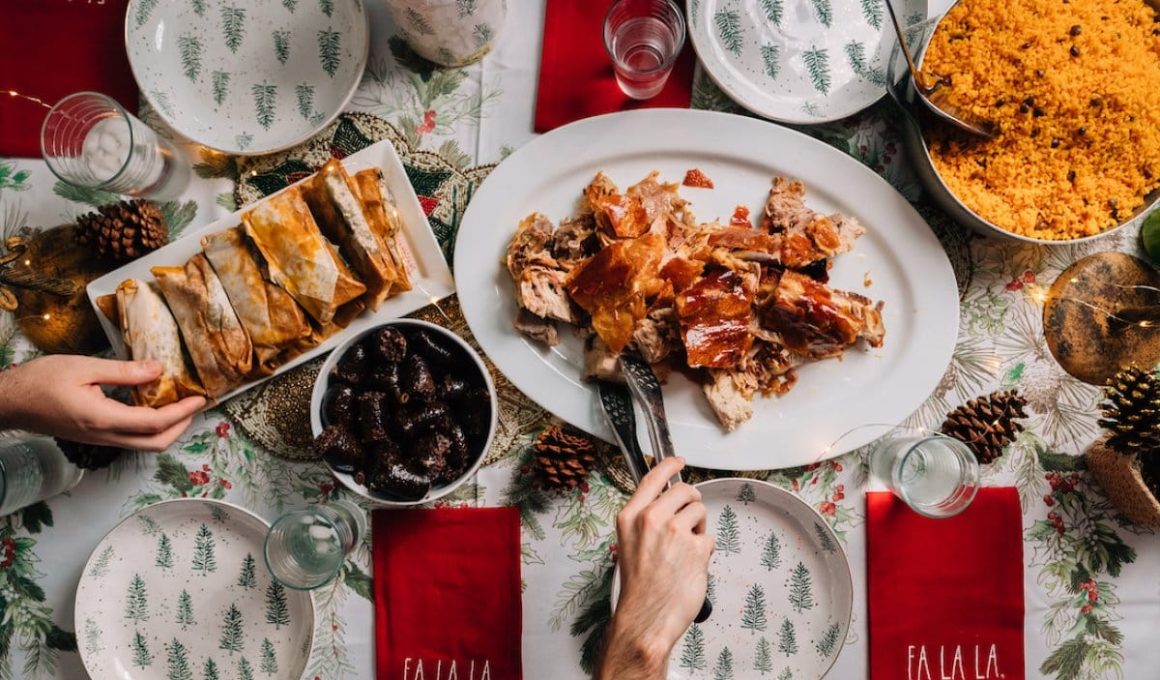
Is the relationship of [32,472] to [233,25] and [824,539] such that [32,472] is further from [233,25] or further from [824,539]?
[824,539]

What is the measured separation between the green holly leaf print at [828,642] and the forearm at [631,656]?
508 millimetres

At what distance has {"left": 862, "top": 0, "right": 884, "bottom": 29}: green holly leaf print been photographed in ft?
5.39

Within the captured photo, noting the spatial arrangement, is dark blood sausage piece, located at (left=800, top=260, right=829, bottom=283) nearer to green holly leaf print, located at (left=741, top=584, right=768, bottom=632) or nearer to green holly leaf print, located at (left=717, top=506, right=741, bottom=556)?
green holly leaf print, located at (left=717, top=506, right=741, bottom=556)

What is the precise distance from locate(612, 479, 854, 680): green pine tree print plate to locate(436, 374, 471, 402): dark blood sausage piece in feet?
1.87

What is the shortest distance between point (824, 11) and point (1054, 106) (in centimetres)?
52

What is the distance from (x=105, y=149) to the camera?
157 centimetres

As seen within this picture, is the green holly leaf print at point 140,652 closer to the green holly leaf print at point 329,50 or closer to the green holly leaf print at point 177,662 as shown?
the green holly leaf print at point 177,662

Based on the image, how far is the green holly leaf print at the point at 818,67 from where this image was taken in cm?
164

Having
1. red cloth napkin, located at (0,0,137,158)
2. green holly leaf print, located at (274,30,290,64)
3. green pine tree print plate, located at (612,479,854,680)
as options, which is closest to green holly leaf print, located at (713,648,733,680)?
green pine tree print plate, located at (612,479,854,680)

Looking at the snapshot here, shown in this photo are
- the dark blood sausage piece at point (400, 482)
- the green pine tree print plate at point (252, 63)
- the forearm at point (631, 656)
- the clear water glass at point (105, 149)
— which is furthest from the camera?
the green pine tree print plate at point (252, 63)

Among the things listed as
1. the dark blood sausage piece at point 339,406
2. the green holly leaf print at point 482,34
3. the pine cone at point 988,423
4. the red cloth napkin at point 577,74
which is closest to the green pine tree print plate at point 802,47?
the red cloth napkin at point 577,74

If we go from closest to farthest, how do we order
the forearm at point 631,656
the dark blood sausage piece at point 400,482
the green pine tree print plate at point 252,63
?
the forearm at point 631,656 < the dark blood sausage piece at point 400,482 < the green pine tree print plate at point 252,63

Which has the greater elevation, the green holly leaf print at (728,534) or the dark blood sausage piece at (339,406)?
the dark blood sausage piece at (339,406)

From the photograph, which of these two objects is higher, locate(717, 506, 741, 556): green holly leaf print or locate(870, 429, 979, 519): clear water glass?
locate(870, 429, 979, 519): clear water glass
